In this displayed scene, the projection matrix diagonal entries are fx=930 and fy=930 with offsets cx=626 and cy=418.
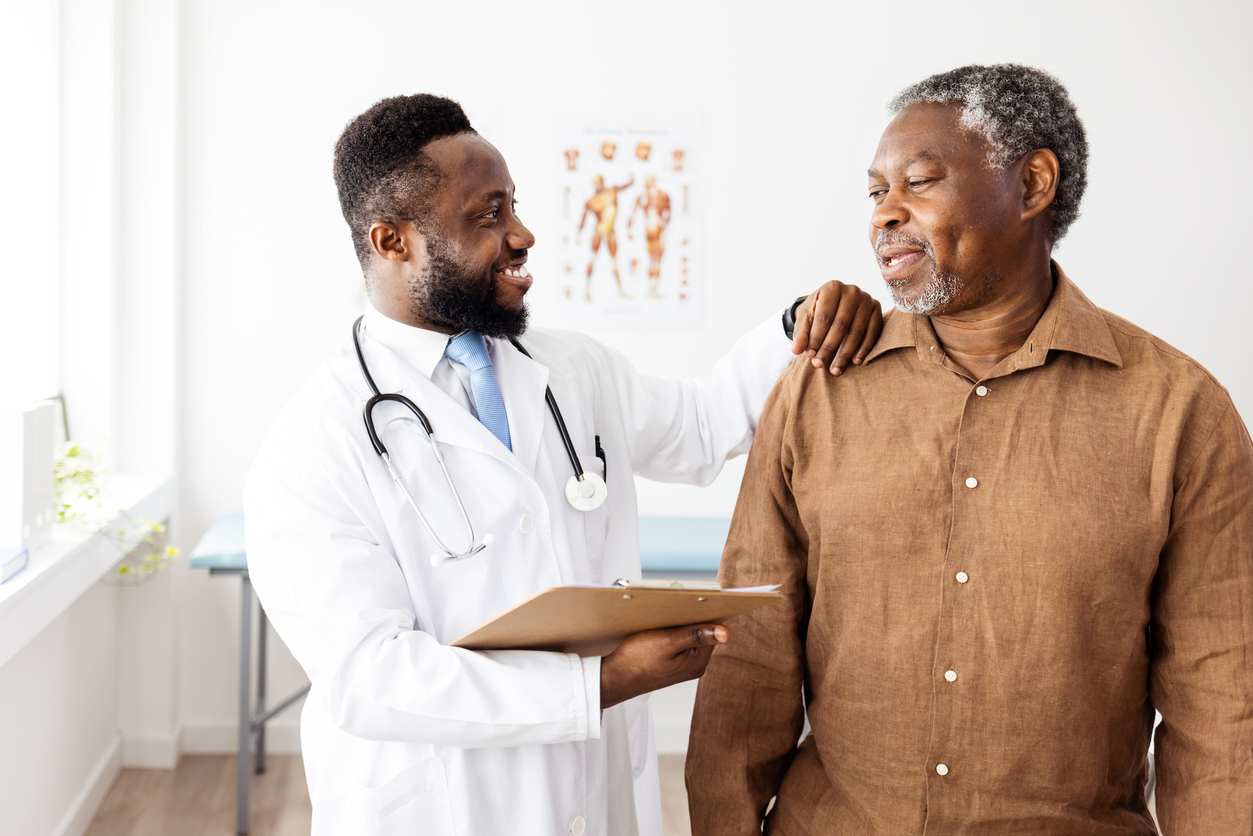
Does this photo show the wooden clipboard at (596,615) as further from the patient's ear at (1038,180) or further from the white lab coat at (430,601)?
the patient's ear at (1038,180)

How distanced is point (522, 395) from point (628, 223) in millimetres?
1853

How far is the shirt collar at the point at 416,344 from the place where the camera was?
1401mm

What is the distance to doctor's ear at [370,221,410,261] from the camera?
1386 millimetres

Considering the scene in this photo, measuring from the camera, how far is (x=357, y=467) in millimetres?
1268

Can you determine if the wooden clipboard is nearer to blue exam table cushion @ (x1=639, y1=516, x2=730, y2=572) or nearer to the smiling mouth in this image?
the smiling mouth

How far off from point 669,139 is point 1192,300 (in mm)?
1895

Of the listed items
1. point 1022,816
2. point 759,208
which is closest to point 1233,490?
point 1022,816

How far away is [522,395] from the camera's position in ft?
4.73

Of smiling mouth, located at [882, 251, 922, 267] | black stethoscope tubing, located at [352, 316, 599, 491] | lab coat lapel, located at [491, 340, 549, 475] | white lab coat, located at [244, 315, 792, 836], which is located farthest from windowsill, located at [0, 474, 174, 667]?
smiling mouth, located at [882, 251, 922, 267]

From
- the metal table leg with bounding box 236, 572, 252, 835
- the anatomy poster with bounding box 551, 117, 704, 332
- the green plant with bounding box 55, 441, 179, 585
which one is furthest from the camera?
the anatomy poster with bounding box 551, 117, 704, 332

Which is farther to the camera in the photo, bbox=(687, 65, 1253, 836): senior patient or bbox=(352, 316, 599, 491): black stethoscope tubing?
bbox=(352, 316, 599, 491): black stethoscope tubing

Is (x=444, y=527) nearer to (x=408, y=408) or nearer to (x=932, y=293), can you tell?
(x=408, y=408)

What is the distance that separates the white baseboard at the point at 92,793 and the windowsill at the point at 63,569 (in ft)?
2.07

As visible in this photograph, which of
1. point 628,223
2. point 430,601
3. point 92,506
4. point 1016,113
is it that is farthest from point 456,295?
point 628,223
